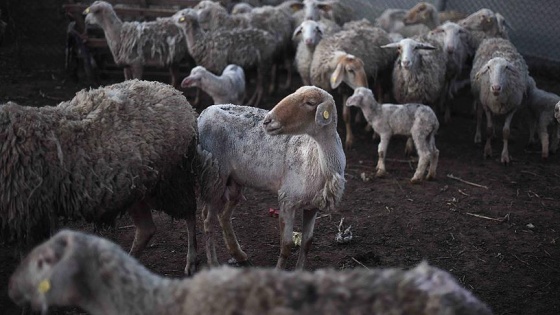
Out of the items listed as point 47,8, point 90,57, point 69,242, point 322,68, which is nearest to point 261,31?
point 322,68

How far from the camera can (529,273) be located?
483cm

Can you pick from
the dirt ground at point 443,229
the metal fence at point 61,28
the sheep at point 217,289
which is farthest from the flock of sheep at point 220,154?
the metal fence at point 61,28

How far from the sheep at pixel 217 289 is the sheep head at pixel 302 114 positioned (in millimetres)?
1620

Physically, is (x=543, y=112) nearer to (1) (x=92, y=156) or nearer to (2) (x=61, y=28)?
(1) (x=92, y=156)

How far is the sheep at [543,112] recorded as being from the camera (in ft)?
24.3

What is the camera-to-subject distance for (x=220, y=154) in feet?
14.6

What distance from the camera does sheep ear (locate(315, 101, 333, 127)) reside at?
402 centimetres

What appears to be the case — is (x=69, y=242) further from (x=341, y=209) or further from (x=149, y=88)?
(x=341, y=209)

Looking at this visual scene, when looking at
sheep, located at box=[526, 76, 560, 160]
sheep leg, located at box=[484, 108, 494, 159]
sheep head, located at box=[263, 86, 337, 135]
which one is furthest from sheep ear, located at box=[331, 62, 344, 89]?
sheep head, located at box=[263, 86, 337, 135]

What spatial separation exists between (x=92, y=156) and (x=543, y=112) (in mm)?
5881

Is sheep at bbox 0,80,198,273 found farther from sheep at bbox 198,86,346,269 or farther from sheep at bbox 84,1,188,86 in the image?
sheep at bbox 84,1,188,86

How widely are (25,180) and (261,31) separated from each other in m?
6.02

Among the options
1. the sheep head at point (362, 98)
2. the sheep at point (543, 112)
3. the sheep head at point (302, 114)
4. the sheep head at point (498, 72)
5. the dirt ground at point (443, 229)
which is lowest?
the dirt ground at point (443, 229)

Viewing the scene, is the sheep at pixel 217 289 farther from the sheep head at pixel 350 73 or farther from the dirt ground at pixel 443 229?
the sheep head at pixel 350 73
